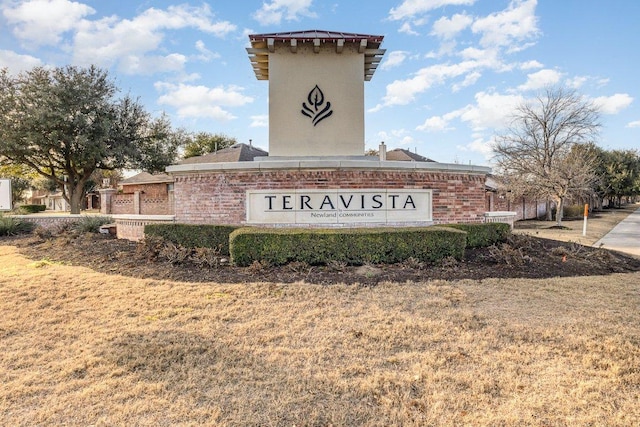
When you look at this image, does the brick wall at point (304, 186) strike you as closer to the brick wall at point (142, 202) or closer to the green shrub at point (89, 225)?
the green shrub at point (89, 225)

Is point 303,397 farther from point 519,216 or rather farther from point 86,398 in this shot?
point 519,216

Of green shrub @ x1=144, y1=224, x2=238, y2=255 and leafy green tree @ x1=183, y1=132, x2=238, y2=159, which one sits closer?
green shrub @ x1=144, y1=224, x2=238, y2=255

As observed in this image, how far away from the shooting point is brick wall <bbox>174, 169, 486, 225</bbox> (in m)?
7.59

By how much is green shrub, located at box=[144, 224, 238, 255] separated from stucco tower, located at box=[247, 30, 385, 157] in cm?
263

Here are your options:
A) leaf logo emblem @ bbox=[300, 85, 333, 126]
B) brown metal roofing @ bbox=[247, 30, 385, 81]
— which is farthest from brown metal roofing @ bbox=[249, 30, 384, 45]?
leaf logo emblem @ bbox=[300, 85, 333, 126]

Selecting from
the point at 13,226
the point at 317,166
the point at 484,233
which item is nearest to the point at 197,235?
the point at 317,166

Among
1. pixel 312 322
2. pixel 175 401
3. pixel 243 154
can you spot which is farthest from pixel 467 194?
pixel 243 154

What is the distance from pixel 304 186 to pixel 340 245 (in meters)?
1.64

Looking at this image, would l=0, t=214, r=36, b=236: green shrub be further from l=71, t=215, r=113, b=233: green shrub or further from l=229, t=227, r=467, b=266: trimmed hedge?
l=229, t=227, r=467, b=266: trimmed hedge

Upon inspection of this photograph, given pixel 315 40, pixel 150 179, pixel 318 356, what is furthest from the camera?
pixel 150 179

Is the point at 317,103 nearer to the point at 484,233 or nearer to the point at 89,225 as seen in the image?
the point at 484,233

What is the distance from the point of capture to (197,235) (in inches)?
295

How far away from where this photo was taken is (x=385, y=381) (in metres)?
2.99

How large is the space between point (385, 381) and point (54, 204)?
208ft
